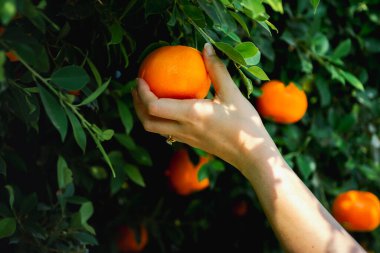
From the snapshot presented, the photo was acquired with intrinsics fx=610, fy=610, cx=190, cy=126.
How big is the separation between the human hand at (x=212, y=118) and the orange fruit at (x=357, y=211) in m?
0.69

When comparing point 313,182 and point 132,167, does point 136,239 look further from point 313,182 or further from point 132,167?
point 313,182

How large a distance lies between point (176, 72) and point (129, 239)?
95cm

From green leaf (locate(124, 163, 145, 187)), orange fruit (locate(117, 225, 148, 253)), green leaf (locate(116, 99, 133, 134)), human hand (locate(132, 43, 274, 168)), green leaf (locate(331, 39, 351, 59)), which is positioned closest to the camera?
human hand (locate(132, 43, 274, 168))

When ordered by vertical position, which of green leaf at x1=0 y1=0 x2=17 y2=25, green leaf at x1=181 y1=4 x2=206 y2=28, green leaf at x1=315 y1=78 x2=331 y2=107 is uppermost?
green leaf at x1=0 y1=0 x2=17 y2=25

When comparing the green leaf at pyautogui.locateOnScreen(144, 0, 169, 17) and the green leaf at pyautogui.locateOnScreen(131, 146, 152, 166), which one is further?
the green leaf at pyautogui.locateOnScreen(131, 146, 152, 166)

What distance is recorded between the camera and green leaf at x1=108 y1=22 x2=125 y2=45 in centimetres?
98

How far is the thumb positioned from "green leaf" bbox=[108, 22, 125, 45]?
5.5 inches

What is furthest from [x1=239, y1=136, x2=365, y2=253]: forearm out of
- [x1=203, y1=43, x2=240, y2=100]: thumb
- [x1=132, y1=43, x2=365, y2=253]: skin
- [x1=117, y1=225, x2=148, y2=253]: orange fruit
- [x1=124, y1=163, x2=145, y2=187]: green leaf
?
[x1=117, y1=225, x2=148, y2=253]: orange fruit

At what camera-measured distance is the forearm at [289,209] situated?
3.25ft

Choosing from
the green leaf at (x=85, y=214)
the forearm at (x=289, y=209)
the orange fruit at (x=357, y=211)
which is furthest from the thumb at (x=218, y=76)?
the orange fruit at (x=357, y=211)

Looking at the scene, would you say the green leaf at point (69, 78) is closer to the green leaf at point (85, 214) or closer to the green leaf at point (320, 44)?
the green leaf at point (85, 214)

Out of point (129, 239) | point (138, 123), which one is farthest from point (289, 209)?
point (129, 239)

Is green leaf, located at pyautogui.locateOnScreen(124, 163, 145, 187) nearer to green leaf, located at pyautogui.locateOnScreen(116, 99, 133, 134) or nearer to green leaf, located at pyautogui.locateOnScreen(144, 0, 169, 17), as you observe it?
green leaf, located at pyautogui.locateOnScreen(116, 99, 133, 134)

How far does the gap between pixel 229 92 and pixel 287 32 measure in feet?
2.12
